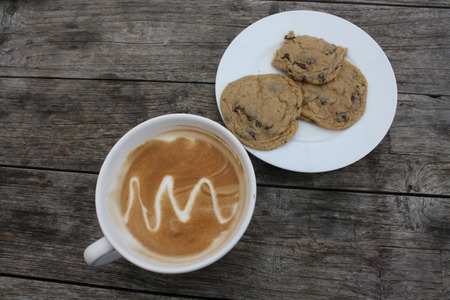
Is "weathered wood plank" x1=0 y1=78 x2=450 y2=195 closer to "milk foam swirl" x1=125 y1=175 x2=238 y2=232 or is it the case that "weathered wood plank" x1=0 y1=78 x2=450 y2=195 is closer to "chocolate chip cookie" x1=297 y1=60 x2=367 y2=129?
"chocolate chip cookie" x1=297 y1=60 x2=367 y2=129

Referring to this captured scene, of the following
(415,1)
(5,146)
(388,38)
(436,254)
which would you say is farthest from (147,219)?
(415,1)

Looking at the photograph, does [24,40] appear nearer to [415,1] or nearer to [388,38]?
[388,38]

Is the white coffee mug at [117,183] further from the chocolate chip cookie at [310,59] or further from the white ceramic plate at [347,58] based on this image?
the chocolate chip cookie at [310,59]

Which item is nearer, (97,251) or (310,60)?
(97,251)

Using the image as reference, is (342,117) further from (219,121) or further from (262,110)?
(219,121)

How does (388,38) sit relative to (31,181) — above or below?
above

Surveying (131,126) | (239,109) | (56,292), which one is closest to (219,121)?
(239,109)

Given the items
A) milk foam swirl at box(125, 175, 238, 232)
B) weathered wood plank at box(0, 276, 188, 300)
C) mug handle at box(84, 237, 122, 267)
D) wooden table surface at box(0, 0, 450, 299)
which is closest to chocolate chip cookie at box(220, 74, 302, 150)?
wooden table surface at box(0, 0, 450, 299)

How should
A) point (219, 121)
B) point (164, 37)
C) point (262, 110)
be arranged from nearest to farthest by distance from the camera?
point (262, 110) < point (219, 121) < point (164, 37)
